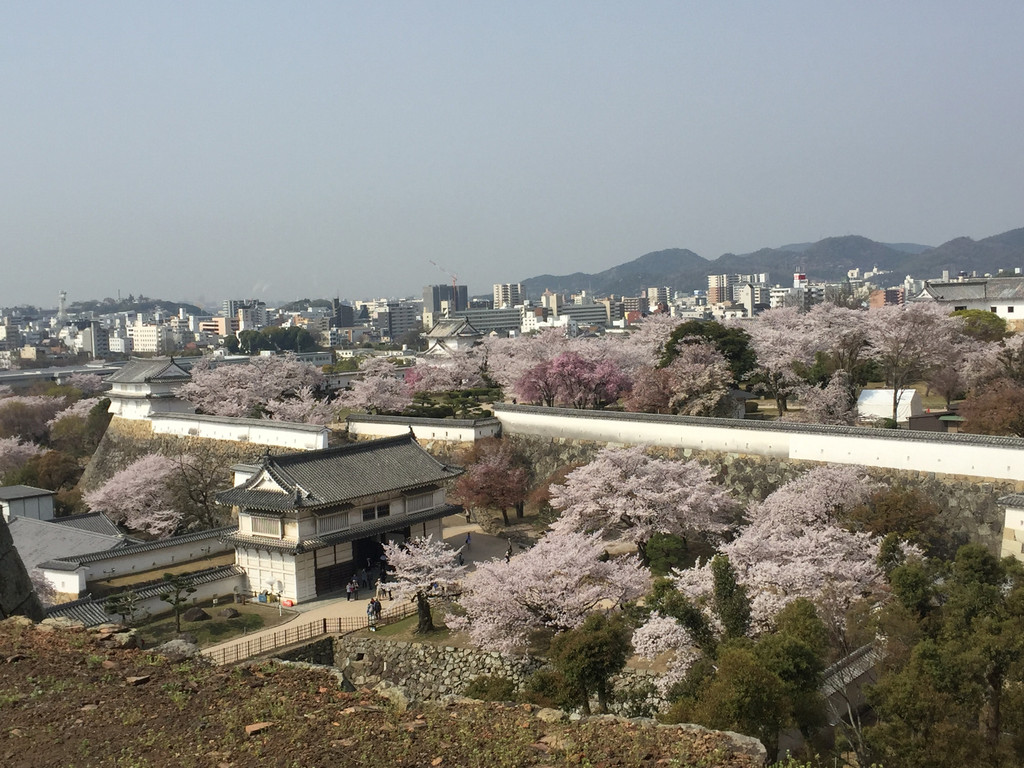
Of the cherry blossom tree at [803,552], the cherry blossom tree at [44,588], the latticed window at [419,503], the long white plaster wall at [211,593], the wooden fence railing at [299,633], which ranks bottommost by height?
the wooden fence railing at [299,633]

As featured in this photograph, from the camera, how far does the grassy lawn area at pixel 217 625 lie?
70.1ft

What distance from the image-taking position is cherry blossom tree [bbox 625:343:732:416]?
3550 centimetres

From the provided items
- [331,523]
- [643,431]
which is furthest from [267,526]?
[643,431]

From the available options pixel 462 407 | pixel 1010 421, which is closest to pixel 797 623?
pixel 1010 421

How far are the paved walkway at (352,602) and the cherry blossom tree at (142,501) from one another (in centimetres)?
1073

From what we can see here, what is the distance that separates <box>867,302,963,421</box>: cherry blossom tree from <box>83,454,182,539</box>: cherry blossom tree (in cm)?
2719

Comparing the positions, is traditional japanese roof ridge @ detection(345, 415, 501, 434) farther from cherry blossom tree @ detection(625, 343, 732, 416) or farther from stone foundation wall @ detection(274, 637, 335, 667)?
stone foundation wall @ detection(274, 637, 335, 667)

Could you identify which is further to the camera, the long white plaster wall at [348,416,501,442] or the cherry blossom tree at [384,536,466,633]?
the long white plaster wall at [348,416,501,442]

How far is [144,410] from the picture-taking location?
4647cm

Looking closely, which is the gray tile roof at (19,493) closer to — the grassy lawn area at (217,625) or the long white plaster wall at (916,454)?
the grassy lawn area at (217,625)

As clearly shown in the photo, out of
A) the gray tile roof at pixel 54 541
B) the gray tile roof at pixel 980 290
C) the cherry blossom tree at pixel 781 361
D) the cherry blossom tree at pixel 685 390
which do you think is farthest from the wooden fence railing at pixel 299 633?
the gray tile roof at pixel 980 290

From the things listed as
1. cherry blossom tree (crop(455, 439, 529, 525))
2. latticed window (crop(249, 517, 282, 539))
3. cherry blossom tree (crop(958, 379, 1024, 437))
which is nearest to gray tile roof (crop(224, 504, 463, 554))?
latticed window (crop(249, 517, 282, 539))

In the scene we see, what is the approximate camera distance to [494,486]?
100 ft

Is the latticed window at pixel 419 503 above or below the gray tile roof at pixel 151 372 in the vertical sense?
below
